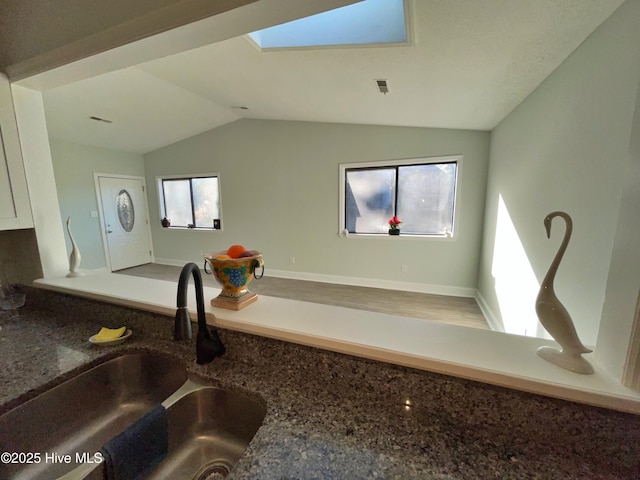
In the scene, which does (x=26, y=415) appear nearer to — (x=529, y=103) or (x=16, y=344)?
(x=16, y=344)

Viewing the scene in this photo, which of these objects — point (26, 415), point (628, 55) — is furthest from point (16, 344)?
point (628, 55)

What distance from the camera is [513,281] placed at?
90.7 inches

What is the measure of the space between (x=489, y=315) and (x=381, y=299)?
1.30 m

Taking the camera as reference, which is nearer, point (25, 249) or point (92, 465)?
point (92, 465)

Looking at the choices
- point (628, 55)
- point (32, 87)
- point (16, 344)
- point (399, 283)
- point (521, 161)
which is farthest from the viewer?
→ point (399, 283)

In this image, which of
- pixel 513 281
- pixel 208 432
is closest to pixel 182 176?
pixel 208 432

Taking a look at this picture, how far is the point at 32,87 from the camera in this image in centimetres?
124

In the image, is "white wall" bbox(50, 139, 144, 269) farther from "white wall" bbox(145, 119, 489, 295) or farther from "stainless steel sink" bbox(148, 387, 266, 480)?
"stainless steel sink" bbox(148, 387, 266, 480)

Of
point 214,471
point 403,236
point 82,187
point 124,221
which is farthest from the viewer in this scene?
point 124,221

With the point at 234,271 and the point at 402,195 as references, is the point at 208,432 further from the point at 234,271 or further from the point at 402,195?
the point at 402,195

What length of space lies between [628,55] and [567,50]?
503 millimetres

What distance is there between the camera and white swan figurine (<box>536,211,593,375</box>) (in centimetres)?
58

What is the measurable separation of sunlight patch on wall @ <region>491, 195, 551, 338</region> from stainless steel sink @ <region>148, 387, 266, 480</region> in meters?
2.02

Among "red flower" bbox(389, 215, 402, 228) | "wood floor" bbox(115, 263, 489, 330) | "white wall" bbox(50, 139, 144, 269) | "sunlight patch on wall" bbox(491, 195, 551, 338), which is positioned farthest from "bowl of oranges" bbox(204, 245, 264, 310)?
"white wall" bbox(50, 139, 144, 269)
